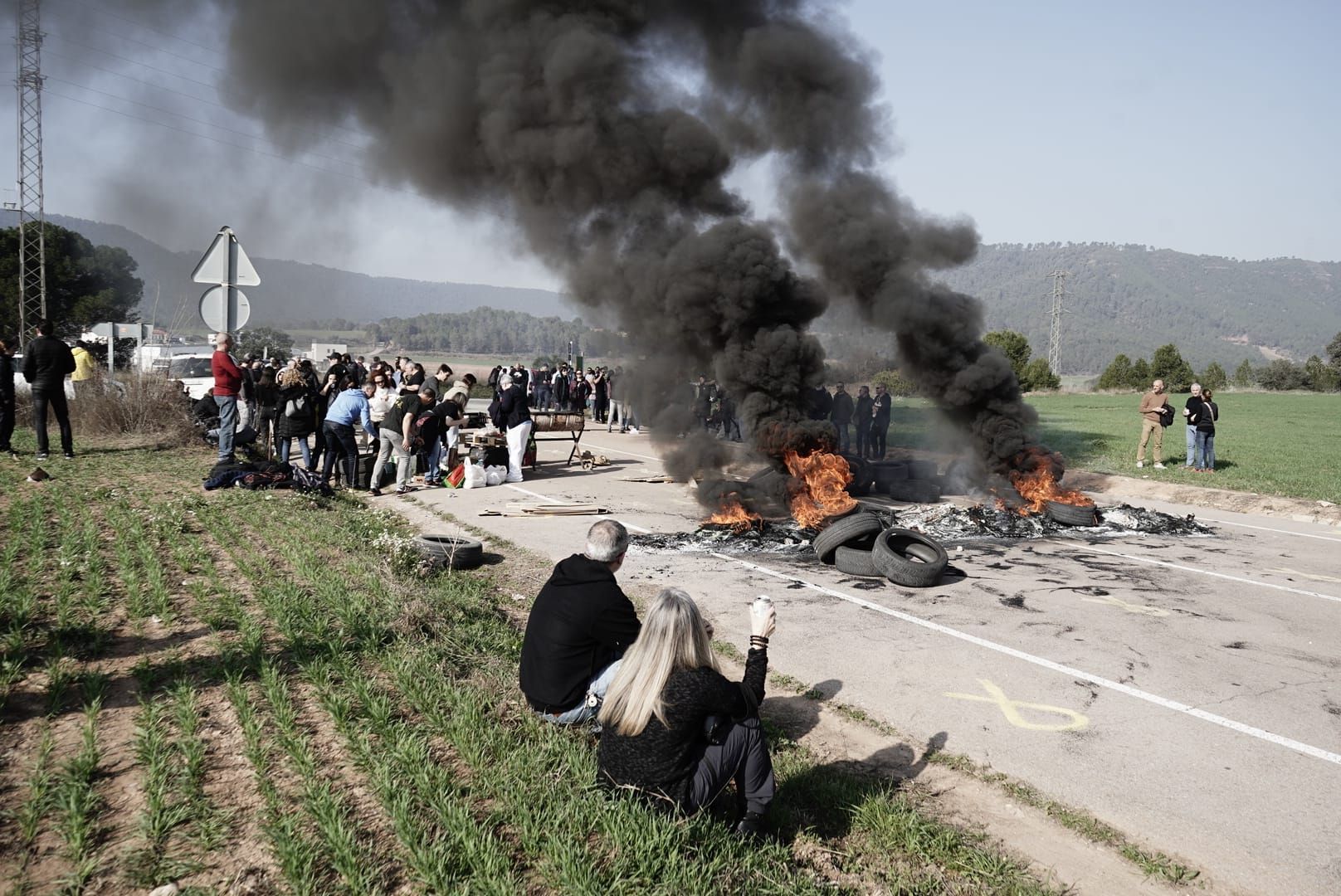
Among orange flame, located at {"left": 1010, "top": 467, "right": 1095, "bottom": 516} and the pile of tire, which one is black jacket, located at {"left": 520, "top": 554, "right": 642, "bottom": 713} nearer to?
the pile of tire

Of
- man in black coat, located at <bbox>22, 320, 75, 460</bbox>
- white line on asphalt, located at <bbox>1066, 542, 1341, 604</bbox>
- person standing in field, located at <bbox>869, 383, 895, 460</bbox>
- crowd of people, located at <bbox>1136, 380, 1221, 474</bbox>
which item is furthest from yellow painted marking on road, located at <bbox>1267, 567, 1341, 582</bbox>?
man in black coat, located at <bbox>22, 320, 75, 460</bbox>

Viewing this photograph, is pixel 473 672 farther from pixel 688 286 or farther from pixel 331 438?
pixel 331 438

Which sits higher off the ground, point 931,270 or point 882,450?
point 931,270

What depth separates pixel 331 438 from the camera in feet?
42.1

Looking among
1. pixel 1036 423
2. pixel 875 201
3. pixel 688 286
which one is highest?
pixel 875 201

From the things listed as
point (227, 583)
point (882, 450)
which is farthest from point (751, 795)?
point (882, 450)

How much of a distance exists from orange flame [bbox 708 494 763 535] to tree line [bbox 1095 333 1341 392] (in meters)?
51.5

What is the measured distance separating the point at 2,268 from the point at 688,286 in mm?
58651

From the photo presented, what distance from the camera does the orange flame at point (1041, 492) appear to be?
1186cm

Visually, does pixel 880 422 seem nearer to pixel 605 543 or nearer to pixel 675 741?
pixel 605 543

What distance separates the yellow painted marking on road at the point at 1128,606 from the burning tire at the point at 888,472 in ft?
20.8

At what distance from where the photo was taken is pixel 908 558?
351 inches

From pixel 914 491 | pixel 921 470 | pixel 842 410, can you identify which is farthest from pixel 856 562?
pixel 842 410

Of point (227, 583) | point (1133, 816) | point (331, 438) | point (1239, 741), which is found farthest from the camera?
point (331, 438)
